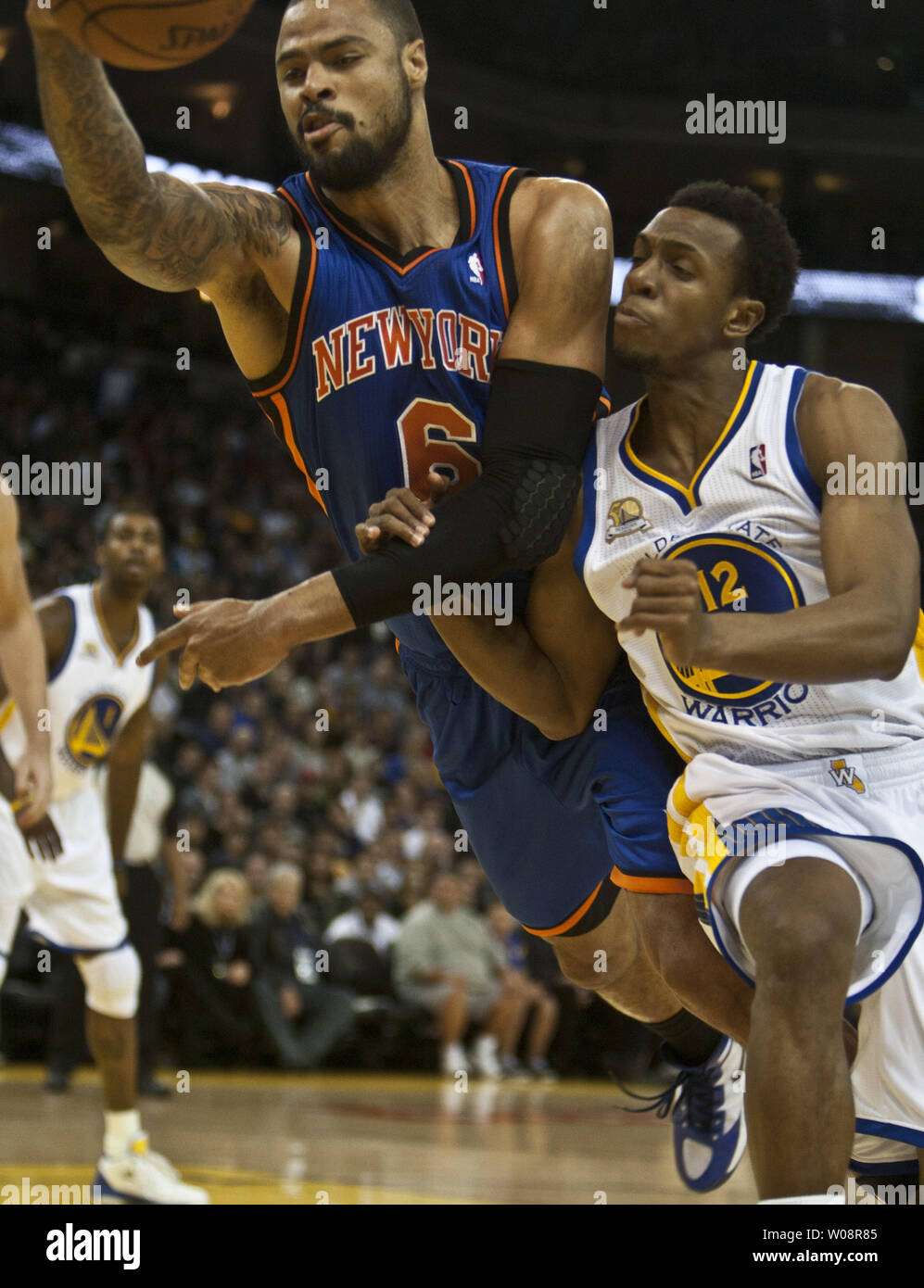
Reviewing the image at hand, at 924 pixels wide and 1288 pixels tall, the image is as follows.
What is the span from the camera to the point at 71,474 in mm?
14648

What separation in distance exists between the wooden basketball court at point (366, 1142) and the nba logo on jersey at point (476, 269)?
231 cm

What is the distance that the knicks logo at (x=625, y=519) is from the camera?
309cm

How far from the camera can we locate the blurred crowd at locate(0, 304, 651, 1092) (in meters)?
Result: 9.70

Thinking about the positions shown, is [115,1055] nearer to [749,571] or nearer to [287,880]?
[749,571]

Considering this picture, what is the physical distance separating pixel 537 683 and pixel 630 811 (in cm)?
37

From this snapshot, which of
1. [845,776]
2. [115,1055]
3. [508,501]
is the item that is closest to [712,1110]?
[845,776]

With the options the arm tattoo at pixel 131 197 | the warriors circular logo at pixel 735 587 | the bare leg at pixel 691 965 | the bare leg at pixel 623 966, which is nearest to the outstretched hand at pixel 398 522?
the warriors circular logo at pixel 735 587

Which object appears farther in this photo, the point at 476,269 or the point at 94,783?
the point at 94,783

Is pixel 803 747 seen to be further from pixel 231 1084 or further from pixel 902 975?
pixel 231 1084

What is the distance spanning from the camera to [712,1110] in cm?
432

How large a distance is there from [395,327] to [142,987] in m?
5.71

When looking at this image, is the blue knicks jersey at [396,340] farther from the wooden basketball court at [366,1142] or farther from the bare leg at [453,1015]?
the bare leg at [453,1015]

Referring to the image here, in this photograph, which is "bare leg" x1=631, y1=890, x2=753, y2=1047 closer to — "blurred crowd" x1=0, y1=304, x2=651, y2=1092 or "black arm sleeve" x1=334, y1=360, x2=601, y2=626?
"black arm sleeve" x1=334, y1=360, x2=601, y2=626

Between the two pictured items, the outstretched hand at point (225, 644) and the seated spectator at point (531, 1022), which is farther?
the seated spectator at point (531, 1022)
